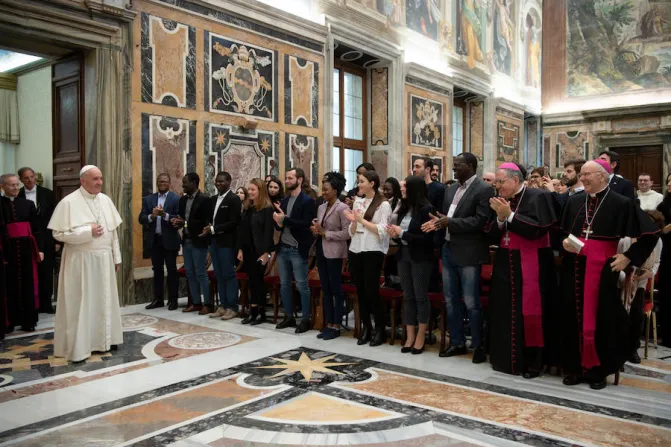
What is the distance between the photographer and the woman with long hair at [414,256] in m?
5.33

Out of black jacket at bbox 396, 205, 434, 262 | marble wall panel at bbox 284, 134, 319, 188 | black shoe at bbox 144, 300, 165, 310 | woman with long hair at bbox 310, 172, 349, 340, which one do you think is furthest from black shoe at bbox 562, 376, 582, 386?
marble wall panel at bbox 284, 134, 319, 188

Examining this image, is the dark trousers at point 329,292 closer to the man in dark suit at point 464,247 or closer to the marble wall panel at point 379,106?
the man in dark suit at point 464,247

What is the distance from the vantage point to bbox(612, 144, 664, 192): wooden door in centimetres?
1756

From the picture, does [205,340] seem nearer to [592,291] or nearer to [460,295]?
[460,295]

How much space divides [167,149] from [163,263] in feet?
5.83

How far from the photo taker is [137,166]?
8.21 meters

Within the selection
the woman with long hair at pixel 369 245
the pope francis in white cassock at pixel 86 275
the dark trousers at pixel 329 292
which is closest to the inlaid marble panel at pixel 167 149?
the pope francis in white cassock at pixel 86 275

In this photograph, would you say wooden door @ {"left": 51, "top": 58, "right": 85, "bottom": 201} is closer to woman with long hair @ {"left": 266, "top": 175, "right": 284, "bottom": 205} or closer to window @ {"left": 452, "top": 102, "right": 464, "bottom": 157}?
woman with long hair @ {"left": 266, "top": 175, "right": 284, "bottom": 205}

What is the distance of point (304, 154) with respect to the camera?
10.9 meters

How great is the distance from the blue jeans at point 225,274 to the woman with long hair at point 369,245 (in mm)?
1946

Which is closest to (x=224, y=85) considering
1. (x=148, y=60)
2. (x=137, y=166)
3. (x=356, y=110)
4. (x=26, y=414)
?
(x=148, y=60)

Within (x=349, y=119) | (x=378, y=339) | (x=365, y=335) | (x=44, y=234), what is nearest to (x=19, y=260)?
(x=44, y=234)

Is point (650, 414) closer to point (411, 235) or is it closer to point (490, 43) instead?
point (411, 235)

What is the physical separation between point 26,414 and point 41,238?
3687 millimetres
